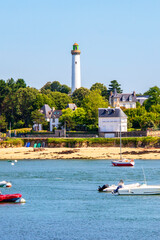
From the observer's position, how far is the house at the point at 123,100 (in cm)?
17275

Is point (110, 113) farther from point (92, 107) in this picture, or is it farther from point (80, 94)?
point (80, 94)

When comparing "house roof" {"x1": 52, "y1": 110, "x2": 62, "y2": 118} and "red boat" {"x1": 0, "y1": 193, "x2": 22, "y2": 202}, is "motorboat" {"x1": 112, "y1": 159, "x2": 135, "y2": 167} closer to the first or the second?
"red boat" {"x1": 0, "y1": 193, "x2": 22, "y2": 202}

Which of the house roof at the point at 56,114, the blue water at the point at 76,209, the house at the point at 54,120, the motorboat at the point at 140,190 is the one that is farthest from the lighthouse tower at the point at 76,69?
the motorboat at the point at 140,190

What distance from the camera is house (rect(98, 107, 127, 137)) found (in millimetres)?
125125

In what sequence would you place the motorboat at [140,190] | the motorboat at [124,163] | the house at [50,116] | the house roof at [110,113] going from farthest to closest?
the house at [50,116] < the house roof at [110,113] < the motorboat at [124,163] < the motorboat at [140,190]

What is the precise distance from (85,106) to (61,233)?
93.9 metres

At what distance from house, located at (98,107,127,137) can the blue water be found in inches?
1608

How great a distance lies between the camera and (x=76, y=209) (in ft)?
179

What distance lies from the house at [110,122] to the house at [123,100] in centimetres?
4443

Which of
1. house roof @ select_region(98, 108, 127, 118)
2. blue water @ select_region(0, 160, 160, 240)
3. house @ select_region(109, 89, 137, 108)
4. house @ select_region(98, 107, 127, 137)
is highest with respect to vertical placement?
house @ select_region(109, 89, 137, 108)

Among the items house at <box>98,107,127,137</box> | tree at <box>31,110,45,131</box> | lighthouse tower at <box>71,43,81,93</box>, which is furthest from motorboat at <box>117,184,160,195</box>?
lighthouse tower at <box>71,43,81,93</box>

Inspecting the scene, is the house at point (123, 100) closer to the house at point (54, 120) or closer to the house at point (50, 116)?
the house at point (50, 116)

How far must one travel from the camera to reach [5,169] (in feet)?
298

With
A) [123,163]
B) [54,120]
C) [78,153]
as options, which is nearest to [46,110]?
[54,120]
